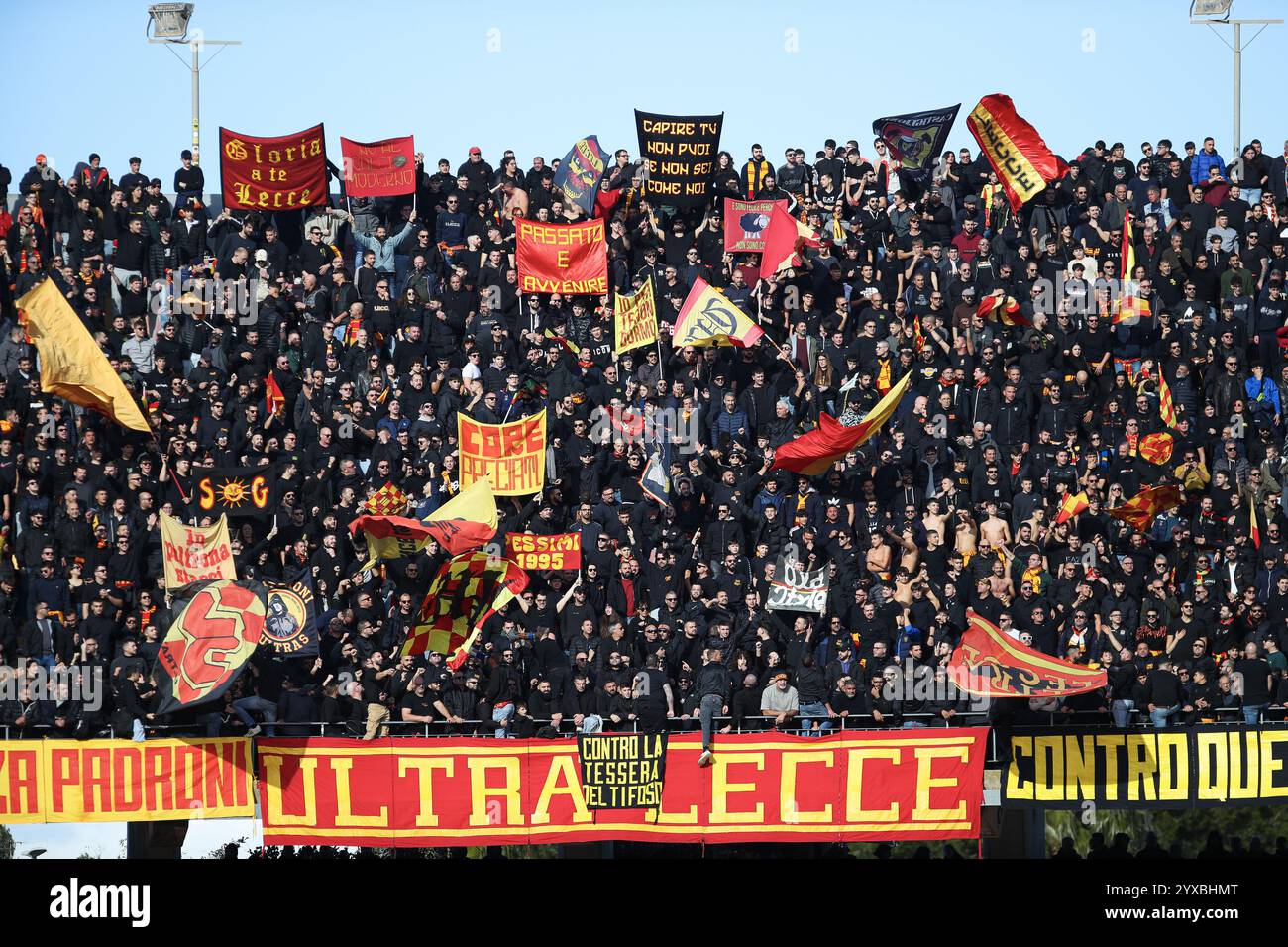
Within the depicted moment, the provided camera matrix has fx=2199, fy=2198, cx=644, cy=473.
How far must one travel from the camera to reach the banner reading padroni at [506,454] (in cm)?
2495

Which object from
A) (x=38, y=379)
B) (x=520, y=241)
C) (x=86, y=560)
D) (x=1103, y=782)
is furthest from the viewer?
(x=520, y=241)

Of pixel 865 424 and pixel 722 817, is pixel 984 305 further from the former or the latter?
pixel 722 817

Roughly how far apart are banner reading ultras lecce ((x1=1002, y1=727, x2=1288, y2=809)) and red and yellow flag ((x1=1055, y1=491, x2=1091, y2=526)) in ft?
11.8

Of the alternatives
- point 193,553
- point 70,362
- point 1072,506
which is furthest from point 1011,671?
point 70,362

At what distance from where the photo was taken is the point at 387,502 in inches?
951

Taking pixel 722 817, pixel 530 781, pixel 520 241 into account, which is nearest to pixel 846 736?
pixel 722 817

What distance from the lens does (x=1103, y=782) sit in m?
21.0

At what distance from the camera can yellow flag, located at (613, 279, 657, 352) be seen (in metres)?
26.6

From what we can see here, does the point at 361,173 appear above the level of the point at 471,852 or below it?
above

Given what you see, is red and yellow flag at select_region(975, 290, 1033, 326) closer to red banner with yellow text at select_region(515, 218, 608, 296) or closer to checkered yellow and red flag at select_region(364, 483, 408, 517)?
red banner with yellow text at select_region(515, 218, 608, 296)

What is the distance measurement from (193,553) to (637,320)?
6548 mm

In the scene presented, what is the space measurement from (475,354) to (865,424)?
4.91 meters

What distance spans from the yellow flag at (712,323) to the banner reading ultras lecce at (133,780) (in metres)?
7.94

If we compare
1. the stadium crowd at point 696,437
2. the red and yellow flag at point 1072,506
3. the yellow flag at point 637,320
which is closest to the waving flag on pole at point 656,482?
the stadium crowd at point 696,437
